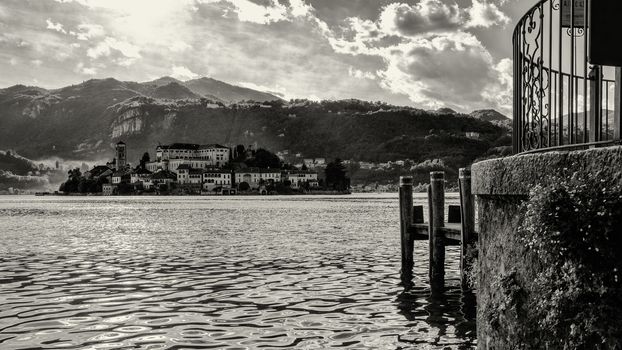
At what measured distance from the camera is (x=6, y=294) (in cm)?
1681

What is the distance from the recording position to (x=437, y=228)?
61.5ft

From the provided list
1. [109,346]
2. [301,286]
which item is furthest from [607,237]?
[301,286]

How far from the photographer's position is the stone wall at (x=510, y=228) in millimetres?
5659

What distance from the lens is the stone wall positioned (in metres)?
5.66

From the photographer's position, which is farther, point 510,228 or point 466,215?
point 466,215

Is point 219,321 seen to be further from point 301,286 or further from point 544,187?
point 544,187

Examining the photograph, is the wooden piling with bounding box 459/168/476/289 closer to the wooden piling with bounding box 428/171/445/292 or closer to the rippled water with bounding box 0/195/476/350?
the rippled water with bounding box 0/195/476/350

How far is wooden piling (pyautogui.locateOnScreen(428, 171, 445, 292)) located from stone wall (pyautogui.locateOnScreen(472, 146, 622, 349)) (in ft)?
35.2

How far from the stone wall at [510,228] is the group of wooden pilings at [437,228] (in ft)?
28.3

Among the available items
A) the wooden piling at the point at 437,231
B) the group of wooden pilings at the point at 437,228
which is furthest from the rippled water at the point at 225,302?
the group of wooden pilings at the point at 437,228

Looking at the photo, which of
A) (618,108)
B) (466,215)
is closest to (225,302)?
(466,215)

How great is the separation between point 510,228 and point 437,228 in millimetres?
12108

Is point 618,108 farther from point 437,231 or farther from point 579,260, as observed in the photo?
point 437,231

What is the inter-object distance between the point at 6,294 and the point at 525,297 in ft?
48.5
